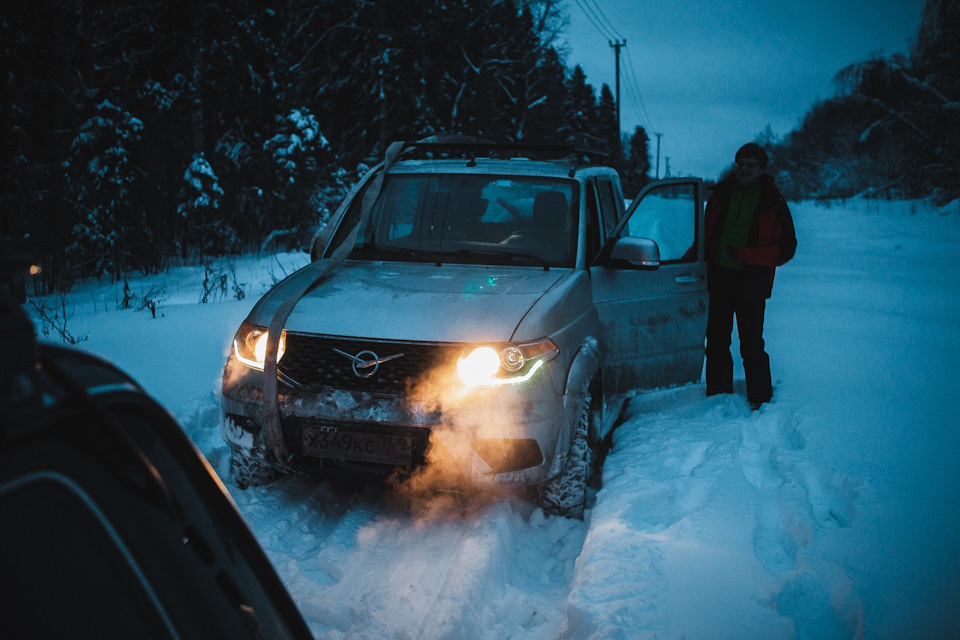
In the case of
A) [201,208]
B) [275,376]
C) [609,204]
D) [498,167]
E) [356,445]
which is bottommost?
[356,445]

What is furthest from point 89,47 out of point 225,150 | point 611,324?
point 611,324

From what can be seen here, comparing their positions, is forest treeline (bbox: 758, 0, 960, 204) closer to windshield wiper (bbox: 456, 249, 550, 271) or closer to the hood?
windshield wiper (bbox: 456, 249, 550, 271)

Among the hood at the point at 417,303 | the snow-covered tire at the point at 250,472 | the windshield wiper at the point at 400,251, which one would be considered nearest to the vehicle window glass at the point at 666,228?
the windshield wiper at the point at 400,251

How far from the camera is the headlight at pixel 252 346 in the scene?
332 cm

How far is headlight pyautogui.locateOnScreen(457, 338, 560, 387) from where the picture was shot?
314 centimetres

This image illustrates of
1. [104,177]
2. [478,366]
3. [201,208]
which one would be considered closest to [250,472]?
[478,366]

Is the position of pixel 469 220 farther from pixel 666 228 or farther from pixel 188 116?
pixel 188 116

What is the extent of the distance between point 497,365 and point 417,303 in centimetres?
56

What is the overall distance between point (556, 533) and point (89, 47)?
673 inches

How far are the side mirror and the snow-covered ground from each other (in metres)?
1.13

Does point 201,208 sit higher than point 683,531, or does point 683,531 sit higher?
point 201,208

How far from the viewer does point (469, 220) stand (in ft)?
14.6

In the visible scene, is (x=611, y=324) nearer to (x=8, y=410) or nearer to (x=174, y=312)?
(x=8, y=410)

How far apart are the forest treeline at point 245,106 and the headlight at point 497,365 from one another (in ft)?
7.95
